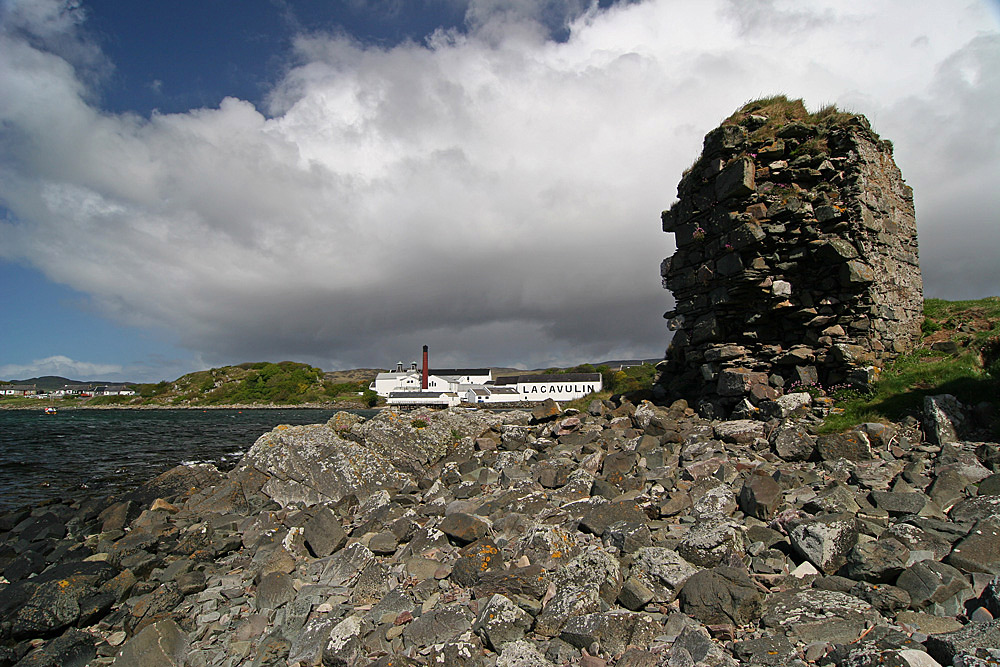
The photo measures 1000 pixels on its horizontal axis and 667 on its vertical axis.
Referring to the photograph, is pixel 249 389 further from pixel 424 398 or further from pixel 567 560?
pixel 567 560

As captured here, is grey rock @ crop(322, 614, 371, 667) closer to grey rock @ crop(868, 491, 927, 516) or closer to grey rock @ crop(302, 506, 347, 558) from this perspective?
grey rock @ crop(302, 506, 347, 558)

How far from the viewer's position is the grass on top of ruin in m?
8.08

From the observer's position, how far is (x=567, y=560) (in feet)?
18.4

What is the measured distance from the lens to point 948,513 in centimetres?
550

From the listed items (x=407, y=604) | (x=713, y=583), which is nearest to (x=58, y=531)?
(x=407, y=604)

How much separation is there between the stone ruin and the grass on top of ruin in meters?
0.38

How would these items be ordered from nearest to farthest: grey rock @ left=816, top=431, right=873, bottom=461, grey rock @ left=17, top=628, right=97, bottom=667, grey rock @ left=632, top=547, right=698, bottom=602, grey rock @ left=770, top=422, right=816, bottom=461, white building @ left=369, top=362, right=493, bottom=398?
grey rock @ left=632, top=547, right=698, bottom=602, grey rock @ left=17, top=628, right=97, bottom=667, grey rock @ left=816, top=431, right=873, bottom=461, grey rock @ left=770, top=422, right=816, bottom=461, white building @ left=369, top=362, right=493, bottom=398

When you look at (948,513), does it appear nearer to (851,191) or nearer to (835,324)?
(835,324)

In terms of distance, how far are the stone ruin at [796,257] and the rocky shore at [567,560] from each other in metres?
1.57

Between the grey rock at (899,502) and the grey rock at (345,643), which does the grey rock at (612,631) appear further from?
the grey rock at (899,502)

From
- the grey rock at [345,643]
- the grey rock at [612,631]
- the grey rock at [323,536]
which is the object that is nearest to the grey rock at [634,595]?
the grey rock at [612,631]

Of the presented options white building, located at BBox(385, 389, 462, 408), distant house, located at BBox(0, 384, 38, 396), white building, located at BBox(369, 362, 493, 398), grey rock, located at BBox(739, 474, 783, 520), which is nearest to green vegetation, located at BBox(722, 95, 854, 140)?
grey rock, located at BBox(739, 474, 783, 520)

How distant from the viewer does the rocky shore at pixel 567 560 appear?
161 inches

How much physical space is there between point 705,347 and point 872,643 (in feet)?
31.0
